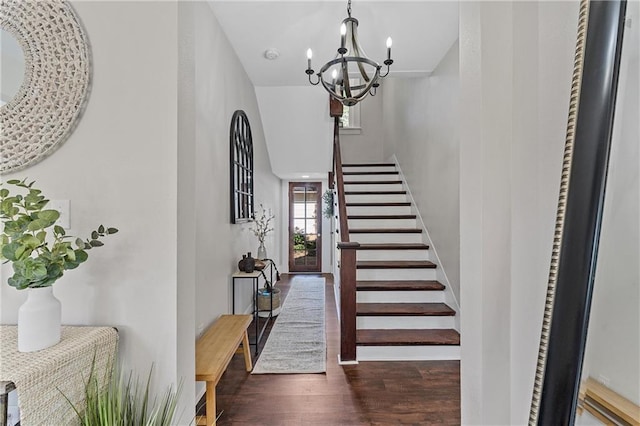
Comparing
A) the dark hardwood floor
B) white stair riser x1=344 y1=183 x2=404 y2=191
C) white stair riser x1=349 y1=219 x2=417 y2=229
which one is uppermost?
white stair riser x1=344 y1=183 x2=404 y2=191

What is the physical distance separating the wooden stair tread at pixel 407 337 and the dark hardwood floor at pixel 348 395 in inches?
6.0

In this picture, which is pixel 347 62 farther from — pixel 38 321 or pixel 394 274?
pixel 394 274

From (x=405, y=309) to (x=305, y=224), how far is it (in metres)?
4.37

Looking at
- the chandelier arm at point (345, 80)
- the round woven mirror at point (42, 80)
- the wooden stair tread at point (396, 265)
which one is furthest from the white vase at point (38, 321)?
the wooden stair tread at point (396, 265)

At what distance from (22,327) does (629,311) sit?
1639 millimetres

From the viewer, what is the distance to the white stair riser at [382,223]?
4.20 m

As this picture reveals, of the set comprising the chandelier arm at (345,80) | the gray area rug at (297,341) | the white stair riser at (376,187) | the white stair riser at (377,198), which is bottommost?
the gray area rug at (297,341)

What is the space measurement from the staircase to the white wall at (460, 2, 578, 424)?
1735 millimetres

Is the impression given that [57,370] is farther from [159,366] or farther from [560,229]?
[560,229]

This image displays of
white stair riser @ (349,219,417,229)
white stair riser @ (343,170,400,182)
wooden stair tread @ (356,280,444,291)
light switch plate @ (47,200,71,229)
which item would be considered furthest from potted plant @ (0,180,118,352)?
white stair riser @ (343,170,400,182)

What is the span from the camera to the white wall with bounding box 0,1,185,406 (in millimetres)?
1123

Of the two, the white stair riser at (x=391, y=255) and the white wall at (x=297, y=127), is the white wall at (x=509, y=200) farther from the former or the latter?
the white wall at (x=297, y=127)

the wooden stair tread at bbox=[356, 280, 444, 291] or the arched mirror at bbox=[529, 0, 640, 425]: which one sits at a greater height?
the arched mirror at bbox=[529, 0, 640, 425]

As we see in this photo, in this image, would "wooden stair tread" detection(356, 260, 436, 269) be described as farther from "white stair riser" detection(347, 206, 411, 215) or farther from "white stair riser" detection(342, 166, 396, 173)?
"white stair riser" detection(342, 166, 396, 173)
